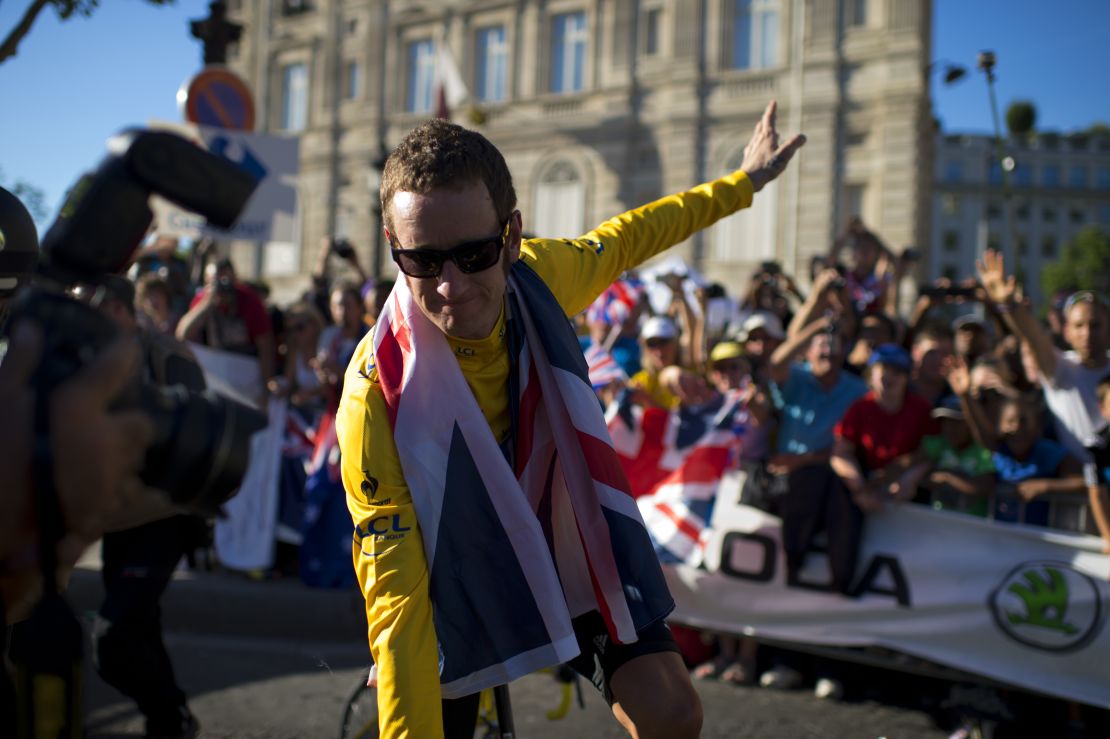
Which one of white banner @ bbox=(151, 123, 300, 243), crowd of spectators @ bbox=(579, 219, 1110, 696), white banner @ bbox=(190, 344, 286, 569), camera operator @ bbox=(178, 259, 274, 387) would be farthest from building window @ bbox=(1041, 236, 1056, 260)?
white banner @ bbox=(190, 344, 286, 569)

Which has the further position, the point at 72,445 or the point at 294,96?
the point at 294,96

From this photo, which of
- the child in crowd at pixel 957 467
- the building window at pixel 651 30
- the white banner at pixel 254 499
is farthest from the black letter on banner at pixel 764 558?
the building window at pixel 651 30

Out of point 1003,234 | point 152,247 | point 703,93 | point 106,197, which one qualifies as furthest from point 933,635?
point 1003,234

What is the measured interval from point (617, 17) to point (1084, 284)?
47.2 m

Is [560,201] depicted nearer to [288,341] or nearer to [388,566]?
[288,341]

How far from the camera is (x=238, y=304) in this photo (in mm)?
7543

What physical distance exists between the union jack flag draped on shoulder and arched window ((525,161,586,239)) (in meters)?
22.9

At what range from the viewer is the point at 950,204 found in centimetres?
8588

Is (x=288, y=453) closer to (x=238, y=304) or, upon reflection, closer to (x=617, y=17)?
(x=238, y=304)

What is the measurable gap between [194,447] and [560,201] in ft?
82.1

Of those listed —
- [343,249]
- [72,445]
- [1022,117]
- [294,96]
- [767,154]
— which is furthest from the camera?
[1022,117]

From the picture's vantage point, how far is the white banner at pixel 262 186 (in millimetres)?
9273

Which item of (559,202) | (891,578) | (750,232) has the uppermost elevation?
(559,202)

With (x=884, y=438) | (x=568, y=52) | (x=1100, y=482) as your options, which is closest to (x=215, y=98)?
(x=884, y=438)
